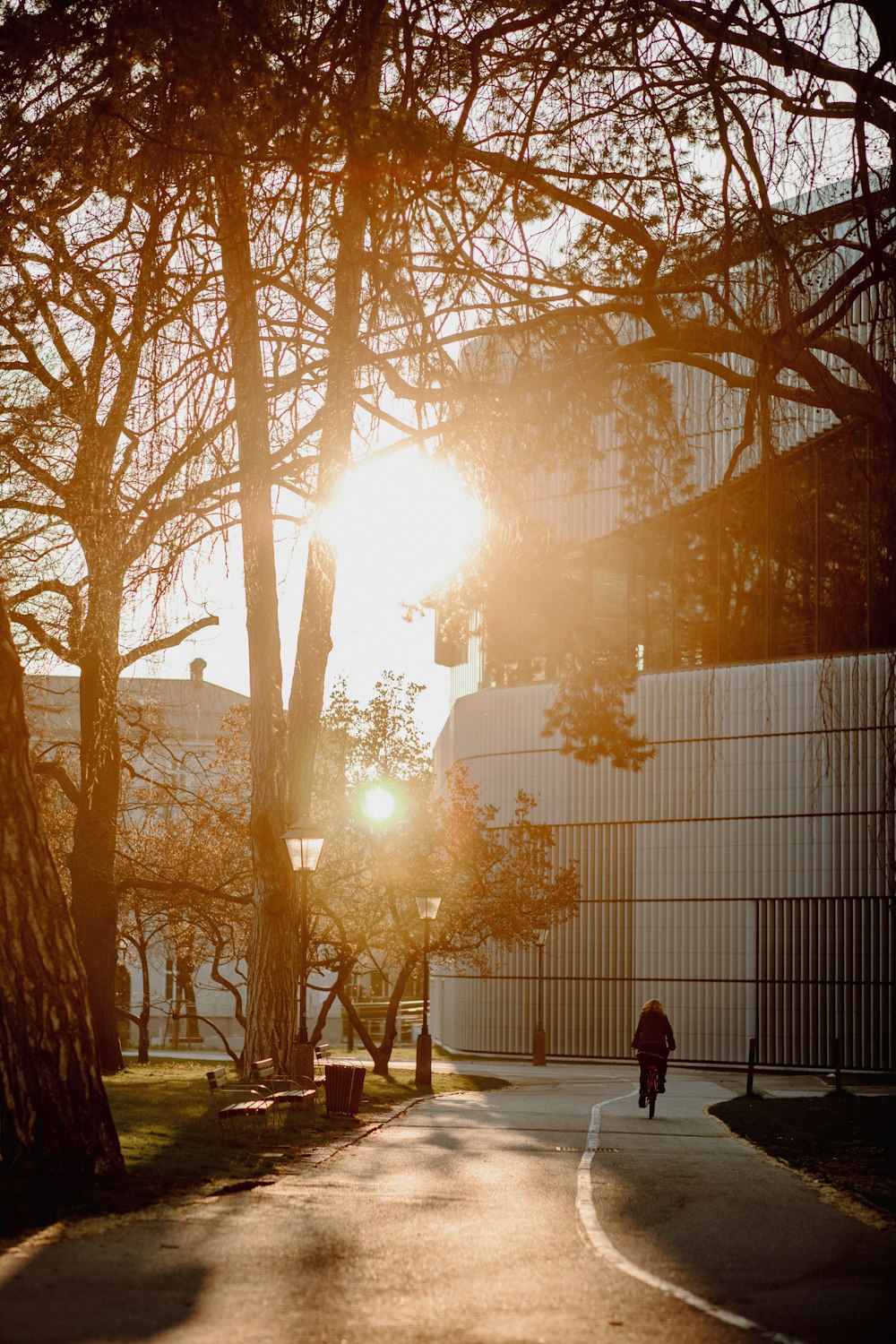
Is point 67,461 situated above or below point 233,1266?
above

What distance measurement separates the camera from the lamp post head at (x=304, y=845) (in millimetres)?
18922

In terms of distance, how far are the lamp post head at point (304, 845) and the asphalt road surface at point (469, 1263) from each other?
5493 millimetres

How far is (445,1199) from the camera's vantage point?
11.1 meters

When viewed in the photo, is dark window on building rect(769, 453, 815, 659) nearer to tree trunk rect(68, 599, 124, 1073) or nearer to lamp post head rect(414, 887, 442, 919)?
tree trunk rect(68, 599, 124, 1073)

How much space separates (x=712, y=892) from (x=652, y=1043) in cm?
2031

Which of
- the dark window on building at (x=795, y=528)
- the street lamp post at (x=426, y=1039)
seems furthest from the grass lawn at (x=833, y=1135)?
the street lamp post at (x=426, y=1039)

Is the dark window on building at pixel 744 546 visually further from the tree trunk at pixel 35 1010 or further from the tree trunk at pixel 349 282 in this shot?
the tree trunk at pixel 35 1010

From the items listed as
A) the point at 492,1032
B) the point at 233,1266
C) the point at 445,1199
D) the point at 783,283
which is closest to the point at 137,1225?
the point at 233,1266

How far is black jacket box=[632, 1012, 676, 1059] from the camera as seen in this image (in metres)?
22.3

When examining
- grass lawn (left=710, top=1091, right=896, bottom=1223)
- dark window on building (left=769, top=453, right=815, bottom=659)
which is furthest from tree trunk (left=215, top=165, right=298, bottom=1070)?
dark window on building (left=769, top=453, right=815, bottom=659)

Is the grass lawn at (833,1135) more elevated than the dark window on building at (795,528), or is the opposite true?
the dark window on building at (795,528)

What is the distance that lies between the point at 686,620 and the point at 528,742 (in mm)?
6572

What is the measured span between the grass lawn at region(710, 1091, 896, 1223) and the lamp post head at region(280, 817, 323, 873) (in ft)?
20.3

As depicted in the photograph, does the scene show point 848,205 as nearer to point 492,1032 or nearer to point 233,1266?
point 233,1266
